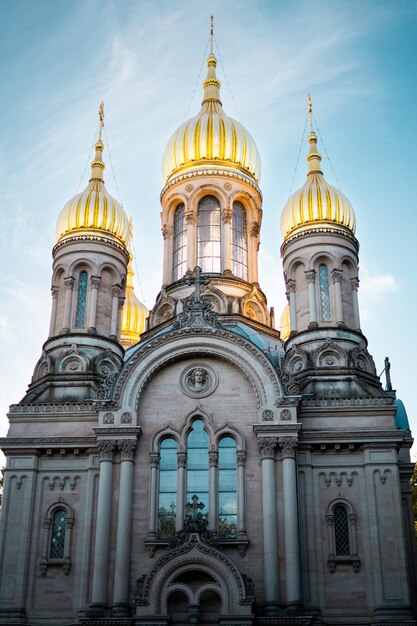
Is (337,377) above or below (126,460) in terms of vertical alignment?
above

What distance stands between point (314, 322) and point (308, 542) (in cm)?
877

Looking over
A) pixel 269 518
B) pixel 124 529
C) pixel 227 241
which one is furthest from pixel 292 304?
pixel 124 529

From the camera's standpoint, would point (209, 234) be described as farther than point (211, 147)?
No

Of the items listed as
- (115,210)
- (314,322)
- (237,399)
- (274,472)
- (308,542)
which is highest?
(115,210)

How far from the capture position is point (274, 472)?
29375 mm

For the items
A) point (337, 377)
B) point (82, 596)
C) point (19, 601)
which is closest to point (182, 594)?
point (82, 596)

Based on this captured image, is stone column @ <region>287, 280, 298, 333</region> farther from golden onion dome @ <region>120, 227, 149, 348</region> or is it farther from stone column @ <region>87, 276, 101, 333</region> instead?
golden onion dome @ <region>120, 227, 149, 348</region>

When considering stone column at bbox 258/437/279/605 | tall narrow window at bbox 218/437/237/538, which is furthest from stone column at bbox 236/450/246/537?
stone column at bbox 258/437/279/605

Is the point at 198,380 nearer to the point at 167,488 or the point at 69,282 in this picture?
the point at 167,488

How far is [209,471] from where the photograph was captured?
30.0 metres

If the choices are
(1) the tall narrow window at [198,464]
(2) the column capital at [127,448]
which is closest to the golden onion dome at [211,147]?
(1) the tall narrow window at [198,464]

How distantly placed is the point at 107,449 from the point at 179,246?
14.4 meters

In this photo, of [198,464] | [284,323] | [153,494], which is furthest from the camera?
[284,323]

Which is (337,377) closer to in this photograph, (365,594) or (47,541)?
(365,594)
